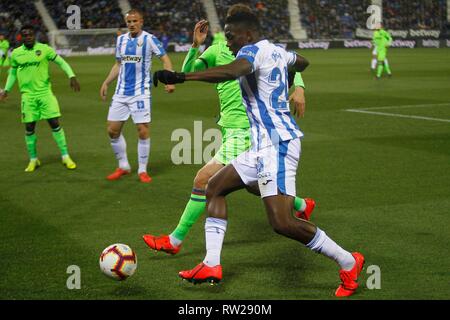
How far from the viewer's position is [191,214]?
7.04 meters

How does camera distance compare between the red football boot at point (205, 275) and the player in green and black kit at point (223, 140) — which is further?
the player in green and black kit at point (223, 140)

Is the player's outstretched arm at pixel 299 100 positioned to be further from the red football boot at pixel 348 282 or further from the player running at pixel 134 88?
the player running at pixel 134 88

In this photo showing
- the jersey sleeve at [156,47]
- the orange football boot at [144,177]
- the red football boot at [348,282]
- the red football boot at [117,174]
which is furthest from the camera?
the jersey sleeve at [156,47]

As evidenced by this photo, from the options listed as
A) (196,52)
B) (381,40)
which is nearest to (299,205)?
(196,52)

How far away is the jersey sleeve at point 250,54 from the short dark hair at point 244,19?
24cm

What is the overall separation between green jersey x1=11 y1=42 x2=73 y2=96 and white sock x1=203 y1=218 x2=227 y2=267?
6529 mm

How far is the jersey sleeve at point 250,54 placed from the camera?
555 centimetres

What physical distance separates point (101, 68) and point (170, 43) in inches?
647

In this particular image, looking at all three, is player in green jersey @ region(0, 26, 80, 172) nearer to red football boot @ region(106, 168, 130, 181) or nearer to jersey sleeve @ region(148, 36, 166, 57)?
red football boot @ region(106, 168, 130, 181)

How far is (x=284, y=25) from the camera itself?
193ft

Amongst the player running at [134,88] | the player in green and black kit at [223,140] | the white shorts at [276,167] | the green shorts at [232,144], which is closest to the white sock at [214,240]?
the white shorts at [276,167]

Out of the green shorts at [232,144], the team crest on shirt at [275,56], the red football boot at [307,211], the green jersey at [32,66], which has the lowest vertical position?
the red football boot at [307,211]

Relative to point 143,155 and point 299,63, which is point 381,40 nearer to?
point 143,155
